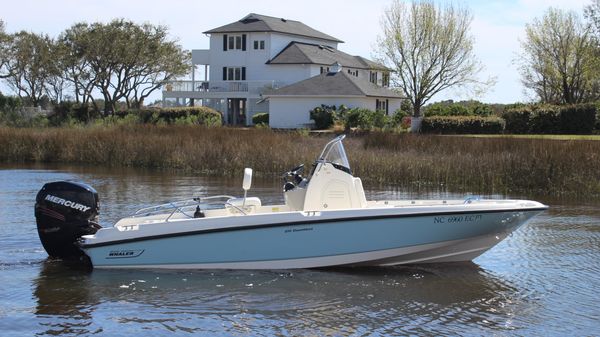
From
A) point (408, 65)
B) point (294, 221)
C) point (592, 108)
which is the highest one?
point (408, 65)

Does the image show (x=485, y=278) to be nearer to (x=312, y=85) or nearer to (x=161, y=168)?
(x=161, y=168)

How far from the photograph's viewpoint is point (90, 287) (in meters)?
12.0

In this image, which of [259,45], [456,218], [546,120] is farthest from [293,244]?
[259,45]

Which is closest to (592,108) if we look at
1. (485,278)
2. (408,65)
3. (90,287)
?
(408,65)

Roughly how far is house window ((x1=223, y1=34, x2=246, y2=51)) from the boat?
53703 mm

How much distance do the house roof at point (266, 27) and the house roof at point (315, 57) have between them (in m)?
1.18

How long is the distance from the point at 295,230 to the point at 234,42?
5512cm

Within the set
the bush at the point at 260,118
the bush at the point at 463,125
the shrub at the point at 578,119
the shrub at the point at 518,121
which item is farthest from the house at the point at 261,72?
the shrub at the point at 578,119

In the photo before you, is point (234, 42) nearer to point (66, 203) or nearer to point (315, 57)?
point (315, 57)

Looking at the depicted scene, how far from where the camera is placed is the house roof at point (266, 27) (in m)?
65.9

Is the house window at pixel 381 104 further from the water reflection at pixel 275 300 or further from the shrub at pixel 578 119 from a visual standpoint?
the water reflection at pixel 275 300

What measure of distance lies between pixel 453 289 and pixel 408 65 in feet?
159

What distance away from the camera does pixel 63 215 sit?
12.7 meters

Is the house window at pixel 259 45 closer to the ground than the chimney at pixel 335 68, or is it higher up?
higher up
